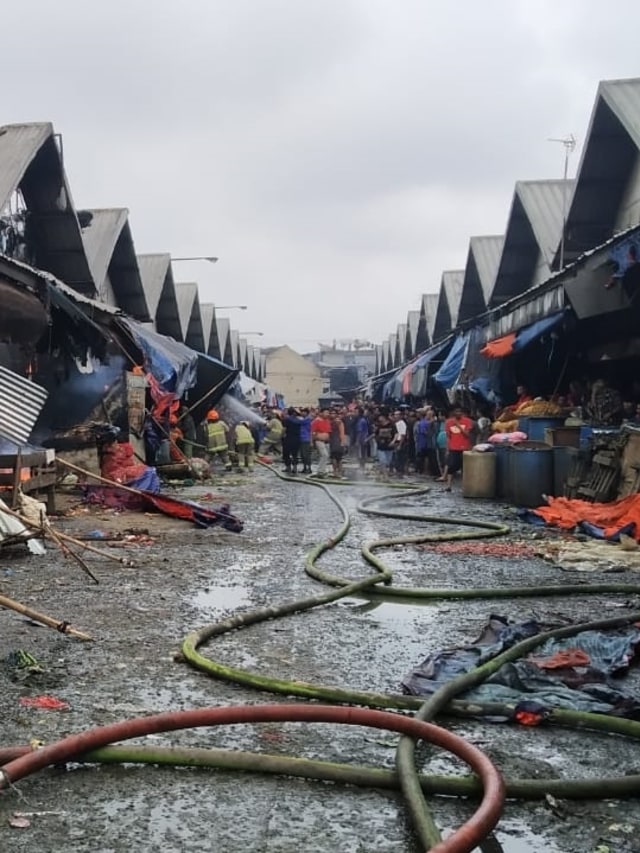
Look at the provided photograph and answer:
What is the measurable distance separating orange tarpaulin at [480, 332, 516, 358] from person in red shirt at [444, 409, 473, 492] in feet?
5.74

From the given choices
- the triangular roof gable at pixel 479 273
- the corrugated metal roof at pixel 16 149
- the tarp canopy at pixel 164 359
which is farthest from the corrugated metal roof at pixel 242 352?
the corrugated metal roof at pixel 16 149

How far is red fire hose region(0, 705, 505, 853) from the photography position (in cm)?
296

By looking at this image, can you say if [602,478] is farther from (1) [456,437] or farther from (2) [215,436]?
(2) [215,436]

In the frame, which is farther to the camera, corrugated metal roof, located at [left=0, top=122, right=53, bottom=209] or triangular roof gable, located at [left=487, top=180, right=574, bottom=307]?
triangular roof gable, located at [left=487, top=180, right=574, bottom=307]

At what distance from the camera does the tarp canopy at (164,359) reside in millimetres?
16673

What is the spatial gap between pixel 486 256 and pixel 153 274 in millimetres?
11241

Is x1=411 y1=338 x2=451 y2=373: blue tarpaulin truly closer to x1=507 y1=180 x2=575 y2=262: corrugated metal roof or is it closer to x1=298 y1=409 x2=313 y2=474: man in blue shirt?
x1=507 y1=180 x2=575 y2=262: corrugated metal roof

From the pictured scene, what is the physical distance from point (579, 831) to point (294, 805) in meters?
1.02

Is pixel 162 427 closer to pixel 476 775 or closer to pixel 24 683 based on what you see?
pixel 24 683

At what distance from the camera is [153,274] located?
28.1 m

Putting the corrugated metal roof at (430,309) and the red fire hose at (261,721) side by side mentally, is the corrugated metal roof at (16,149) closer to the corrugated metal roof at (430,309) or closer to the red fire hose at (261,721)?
the red fire hose at (261,721)

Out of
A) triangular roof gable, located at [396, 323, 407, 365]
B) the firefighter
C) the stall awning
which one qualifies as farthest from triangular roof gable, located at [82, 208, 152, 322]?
triangular roof gable, located at [396, 323, 407, 365]

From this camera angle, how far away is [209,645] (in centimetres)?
518

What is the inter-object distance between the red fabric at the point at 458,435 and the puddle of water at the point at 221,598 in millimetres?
10114
